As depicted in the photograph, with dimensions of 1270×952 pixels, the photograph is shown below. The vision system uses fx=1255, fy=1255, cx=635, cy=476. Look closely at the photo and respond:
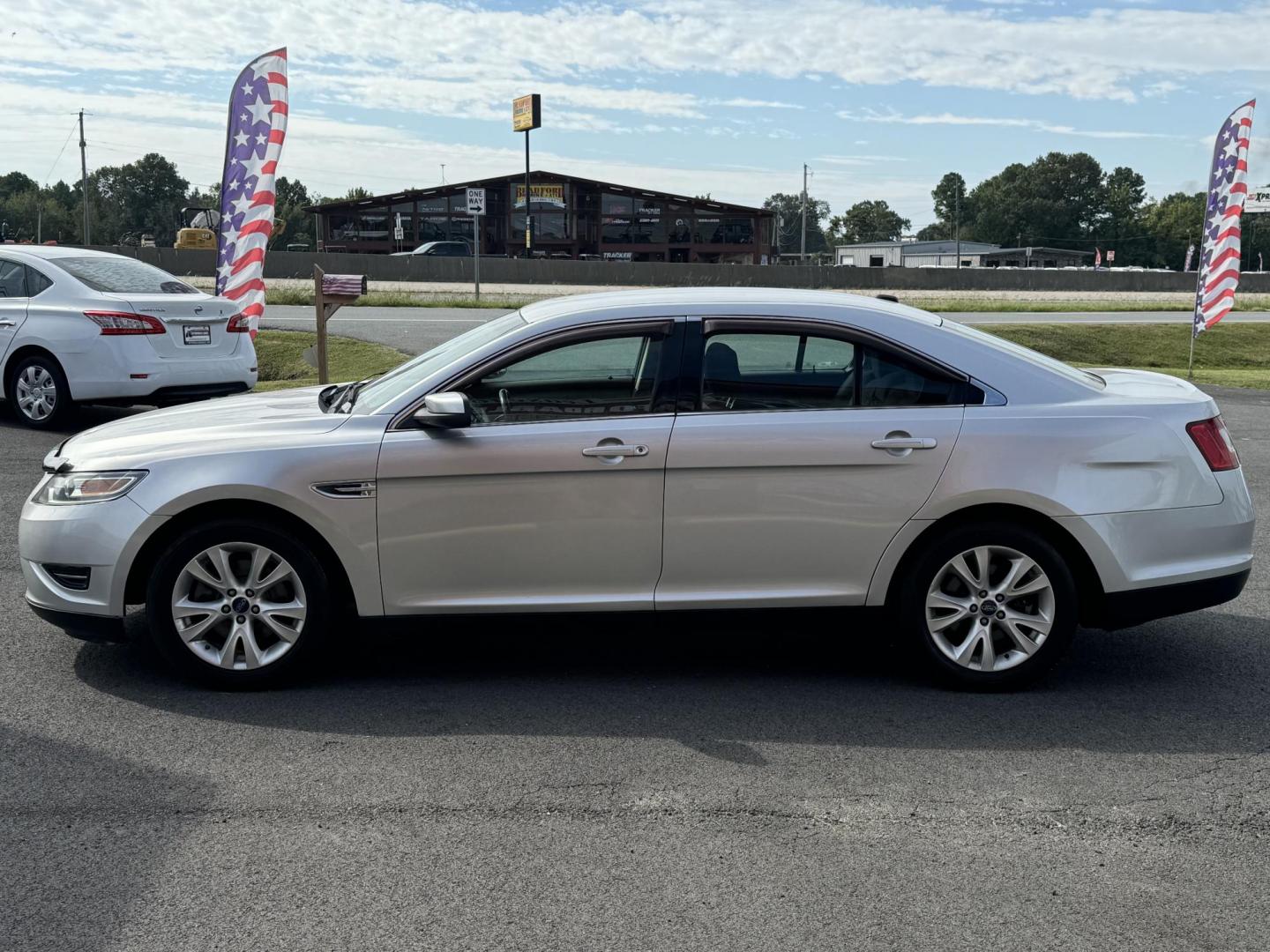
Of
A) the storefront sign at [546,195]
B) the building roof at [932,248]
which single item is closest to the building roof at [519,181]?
the storefront sign at [546,195]

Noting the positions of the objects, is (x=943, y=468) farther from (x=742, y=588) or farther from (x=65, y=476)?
(x=65, y=476)

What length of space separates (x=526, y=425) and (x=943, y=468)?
5.46 feet

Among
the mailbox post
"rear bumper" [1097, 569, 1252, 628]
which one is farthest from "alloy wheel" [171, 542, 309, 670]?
the mailbox post

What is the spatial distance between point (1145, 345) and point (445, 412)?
80.0 ft

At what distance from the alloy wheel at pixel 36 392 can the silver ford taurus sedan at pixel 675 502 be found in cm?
682

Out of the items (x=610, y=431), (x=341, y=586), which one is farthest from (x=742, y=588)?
(x=341, y=586)

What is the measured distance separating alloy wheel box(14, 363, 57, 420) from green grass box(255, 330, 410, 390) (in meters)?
3.88

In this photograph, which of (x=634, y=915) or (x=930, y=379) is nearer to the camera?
(x=634, y=915)

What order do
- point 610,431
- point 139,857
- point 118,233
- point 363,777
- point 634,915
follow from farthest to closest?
point 118,233 → point 610,431 → point 363,777 → point 139,857 → point 634,915

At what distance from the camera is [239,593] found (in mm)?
4980

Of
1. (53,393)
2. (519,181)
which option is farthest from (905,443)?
(519,181)

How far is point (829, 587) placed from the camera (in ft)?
16.6

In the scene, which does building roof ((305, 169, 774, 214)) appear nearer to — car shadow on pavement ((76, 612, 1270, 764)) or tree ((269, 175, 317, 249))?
tree ((269, 175, 317, 249))

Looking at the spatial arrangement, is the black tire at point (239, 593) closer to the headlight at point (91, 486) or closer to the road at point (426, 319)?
the headlight at point (91, 486)
